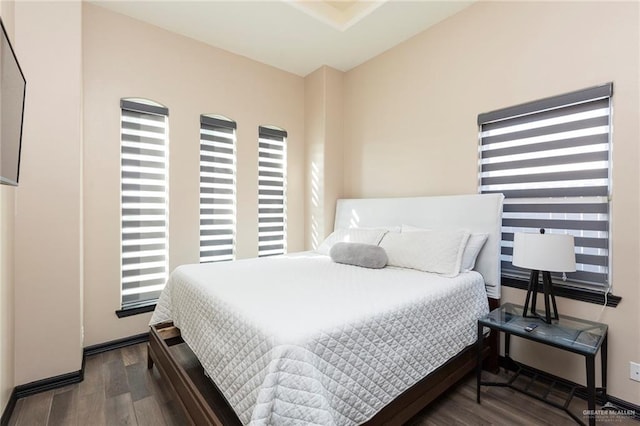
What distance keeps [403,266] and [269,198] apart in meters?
1.92

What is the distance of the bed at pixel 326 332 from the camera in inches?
46.4

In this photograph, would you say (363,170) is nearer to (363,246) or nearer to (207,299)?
(363,246)

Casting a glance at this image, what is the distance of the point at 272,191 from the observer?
374cm

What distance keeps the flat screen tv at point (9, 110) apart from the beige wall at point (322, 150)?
2.71 meters

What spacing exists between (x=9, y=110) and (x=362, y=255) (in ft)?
7.42

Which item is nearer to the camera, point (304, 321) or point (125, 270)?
point (304, 321)

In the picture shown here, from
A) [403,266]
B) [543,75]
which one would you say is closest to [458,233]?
[403,266]

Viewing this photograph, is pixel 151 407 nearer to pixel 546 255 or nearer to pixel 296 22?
pixel 546 255

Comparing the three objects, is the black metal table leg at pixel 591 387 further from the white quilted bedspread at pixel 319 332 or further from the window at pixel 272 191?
the window at pixel 272 191

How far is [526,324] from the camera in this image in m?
1.90

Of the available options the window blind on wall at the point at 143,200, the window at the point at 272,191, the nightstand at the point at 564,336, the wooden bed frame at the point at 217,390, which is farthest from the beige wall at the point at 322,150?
the nightstand at the point at 564,336

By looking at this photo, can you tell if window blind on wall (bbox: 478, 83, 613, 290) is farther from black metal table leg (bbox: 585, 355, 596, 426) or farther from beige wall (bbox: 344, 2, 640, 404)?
black metal table leg (bbox: 585, 355, 596, 426)

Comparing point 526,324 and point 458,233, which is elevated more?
point 458,233

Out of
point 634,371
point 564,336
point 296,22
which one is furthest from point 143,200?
point 634,371
